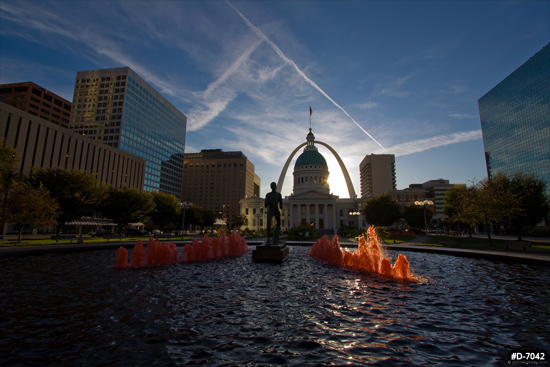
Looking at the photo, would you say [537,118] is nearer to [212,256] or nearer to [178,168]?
[212,256]

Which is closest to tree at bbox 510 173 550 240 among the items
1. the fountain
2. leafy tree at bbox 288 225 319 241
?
leafy tree at bbox 288 225 319 241

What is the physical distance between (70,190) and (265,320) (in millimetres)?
39836

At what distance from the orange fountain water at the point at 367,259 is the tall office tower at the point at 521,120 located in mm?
93843

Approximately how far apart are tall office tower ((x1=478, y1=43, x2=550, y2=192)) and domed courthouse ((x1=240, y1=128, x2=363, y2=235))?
176ft

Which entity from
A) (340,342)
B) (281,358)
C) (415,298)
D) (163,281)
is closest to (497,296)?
(415,298)

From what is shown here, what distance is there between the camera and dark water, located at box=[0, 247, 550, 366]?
185 inches

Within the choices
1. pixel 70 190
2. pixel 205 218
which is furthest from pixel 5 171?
pixel 205 218

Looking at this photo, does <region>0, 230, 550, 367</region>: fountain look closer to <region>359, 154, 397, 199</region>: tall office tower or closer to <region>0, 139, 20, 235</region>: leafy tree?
<region>0, 139, 20, 235</region>: leafy tree

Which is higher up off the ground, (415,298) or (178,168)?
(178,168)

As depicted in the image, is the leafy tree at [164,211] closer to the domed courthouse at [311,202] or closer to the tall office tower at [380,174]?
the domed courthouse at [311,202]

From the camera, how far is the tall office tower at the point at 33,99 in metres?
91.7

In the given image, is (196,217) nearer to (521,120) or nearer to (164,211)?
(164,211)

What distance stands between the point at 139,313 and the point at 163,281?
4157 mm

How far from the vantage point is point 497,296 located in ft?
28.8
